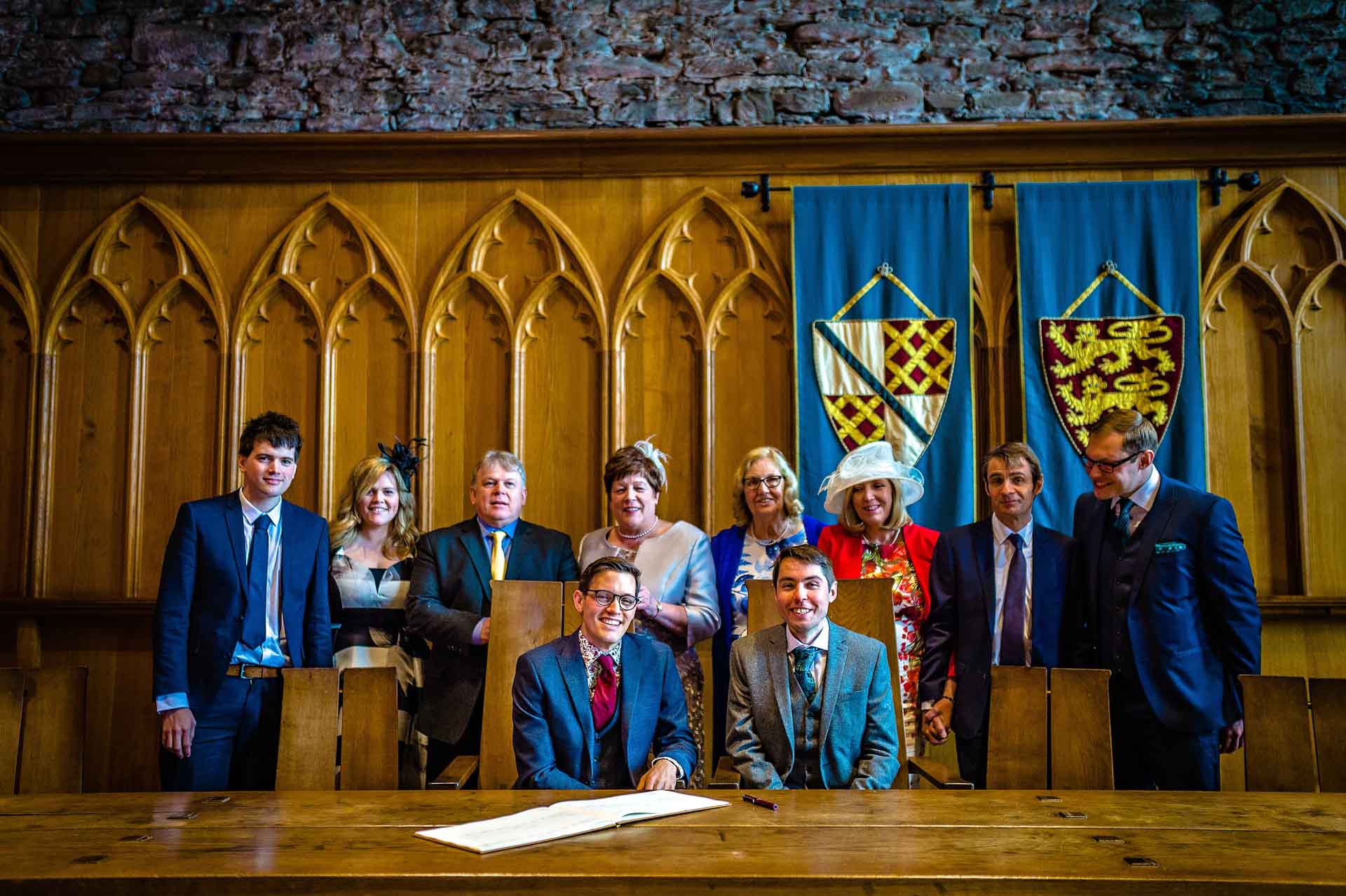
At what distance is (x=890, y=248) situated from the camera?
191 inches

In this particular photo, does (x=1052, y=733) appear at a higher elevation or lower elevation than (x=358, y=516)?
lower

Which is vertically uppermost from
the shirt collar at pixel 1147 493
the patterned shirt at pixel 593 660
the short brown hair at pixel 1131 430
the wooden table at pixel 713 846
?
the short brown hair at pixel 1131 430

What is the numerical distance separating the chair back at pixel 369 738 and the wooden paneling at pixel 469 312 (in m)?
2.22

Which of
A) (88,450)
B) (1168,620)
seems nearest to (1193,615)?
(1168,620)

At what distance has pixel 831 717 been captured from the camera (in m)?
2.91

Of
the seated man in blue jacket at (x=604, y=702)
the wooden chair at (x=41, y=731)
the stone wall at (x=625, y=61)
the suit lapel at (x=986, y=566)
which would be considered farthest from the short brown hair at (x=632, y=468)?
the stone wall at (x=625, y=61)

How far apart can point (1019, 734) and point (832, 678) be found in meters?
0.50

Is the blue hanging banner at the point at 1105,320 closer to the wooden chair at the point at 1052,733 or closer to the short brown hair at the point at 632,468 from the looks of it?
the short brown hair at the point at 632,468

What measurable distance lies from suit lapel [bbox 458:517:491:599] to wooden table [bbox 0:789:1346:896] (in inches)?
54.2

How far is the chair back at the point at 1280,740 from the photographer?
264 cm

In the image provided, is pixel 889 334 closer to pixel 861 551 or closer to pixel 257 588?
pixel 861 551

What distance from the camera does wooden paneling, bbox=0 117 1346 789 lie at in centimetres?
482

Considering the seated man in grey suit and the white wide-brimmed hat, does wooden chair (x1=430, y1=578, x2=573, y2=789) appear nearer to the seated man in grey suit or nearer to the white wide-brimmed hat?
the seated man in grey suit

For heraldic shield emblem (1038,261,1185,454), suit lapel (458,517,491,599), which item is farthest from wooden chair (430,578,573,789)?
heraldic shield emblem (1038,261,1185,454)
